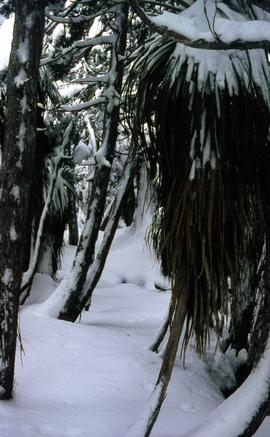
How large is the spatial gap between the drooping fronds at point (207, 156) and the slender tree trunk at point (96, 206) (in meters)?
3.97

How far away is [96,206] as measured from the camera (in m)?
7.77

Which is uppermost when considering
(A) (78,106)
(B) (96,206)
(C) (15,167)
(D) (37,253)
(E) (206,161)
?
(A) (78,106)

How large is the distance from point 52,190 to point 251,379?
6.55 m

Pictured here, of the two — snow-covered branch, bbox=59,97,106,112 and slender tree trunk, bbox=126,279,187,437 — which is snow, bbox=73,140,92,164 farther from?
slender tree trunk, bbox=126,279,187,437

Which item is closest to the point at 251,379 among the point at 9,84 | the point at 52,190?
the point at 9,84

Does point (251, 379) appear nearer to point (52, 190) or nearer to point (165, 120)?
point (165, 120)

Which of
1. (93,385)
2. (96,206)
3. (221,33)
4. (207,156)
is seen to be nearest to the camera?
(221,33)

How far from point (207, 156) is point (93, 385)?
2.51 m

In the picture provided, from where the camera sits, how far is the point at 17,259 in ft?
13.5

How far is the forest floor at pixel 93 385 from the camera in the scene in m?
3.90

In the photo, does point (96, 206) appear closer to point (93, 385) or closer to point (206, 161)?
point (93, 385)

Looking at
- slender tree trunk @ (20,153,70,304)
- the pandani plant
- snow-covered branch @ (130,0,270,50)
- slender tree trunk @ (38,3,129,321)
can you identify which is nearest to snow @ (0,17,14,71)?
slender tree trunk @ (38,3,129,321)

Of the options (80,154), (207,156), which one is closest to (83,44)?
(80,154)

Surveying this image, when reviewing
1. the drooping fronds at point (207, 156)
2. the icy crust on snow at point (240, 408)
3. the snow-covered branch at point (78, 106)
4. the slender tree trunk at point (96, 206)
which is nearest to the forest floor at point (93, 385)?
the slender tree trunk at point (96, 206)
